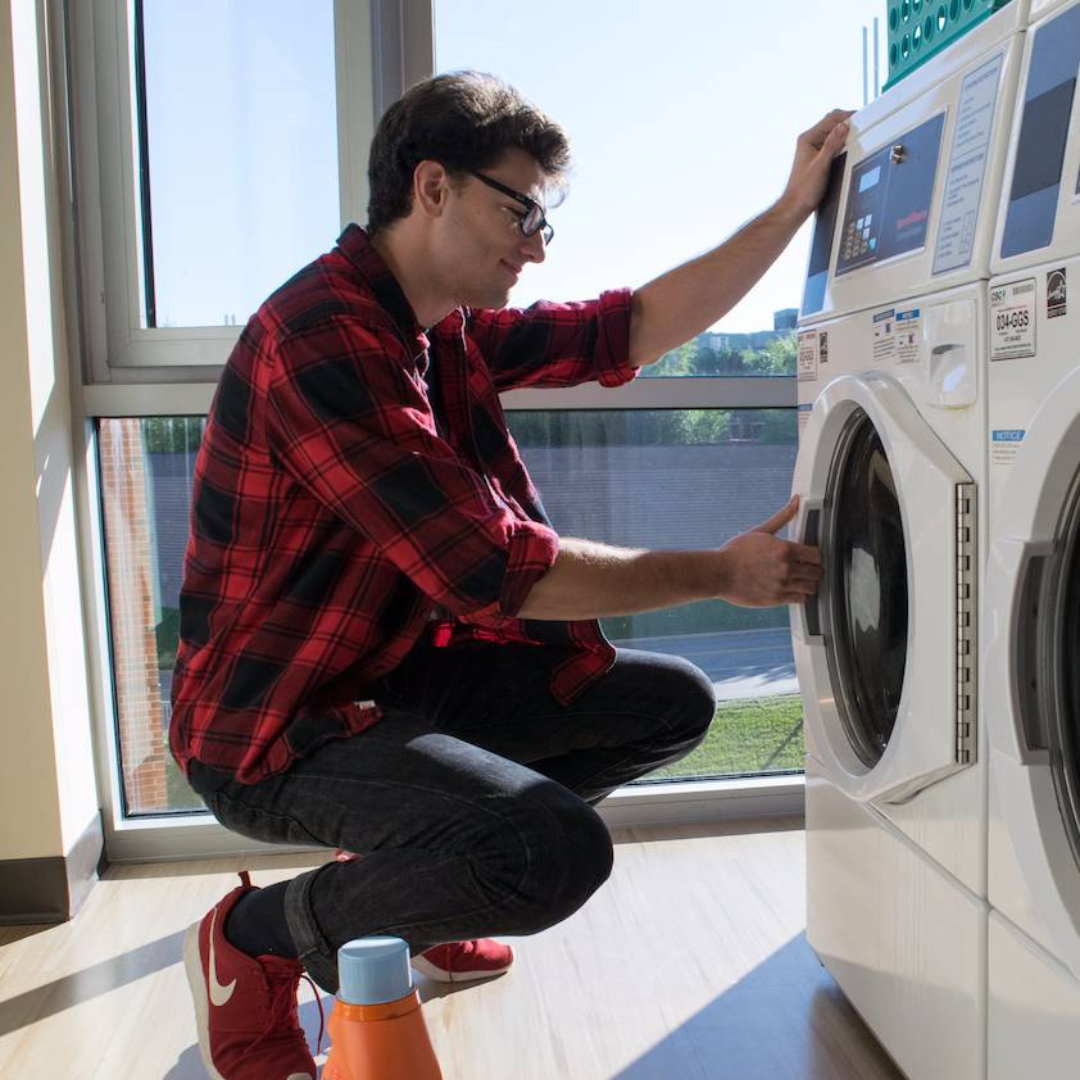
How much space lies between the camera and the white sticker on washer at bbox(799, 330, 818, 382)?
1463 millimetres

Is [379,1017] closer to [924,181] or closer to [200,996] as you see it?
[200,996]

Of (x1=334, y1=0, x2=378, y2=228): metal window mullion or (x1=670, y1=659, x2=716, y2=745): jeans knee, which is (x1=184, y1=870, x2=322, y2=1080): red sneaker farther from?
(x1=334, y1=0, x2=378, y2=228): metal window mullion

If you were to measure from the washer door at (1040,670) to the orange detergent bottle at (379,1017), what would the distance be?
0.54 m

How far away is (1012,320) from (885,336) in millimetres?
246

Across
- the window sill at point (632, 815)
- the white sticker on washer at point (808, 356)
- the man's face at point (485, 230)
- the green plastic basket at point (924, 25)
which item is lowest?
the window sill at point (632, 815)

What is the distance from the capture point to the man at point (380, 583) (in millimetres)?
1258

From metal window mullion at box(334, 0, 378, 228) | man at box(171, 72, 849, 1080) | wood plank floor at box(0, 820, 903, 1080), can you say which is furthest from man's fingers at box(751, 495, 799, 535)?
metal window mullion at box(334, 0, 378, 228)

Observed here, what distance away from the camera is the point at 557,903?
4.21 feet

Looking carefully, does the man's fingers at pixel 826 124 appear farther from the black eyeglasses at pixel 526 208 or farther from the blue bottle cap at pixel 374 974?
the blue bottle cap at pixel 374 974

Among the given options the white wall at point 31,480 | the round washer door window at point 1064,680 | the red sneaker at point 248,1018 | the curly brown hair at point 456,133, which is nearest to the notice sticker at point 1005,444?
the round washer door window at point 1064,680

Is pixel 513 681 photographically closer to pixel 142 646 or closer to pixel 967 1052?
pixel 967 1052

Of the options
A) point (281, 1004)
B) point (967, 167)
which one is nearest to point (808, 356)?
point (967, 167)

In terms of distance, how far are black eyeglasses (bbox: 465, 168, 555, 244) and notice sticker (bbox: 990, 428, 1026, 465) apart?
25.8 inches

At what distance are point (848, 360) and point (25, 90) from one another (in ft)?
4.69
